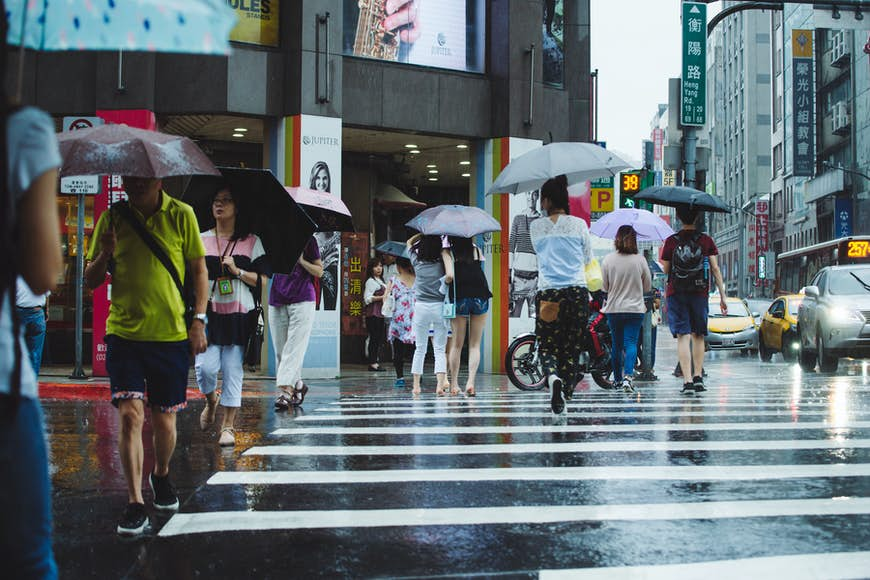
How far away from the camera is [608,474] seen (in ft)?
20.9

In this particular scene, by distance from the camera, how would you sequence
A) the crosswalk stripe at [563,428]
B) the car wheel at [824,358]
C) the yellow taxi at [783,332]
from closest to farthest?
1. the crosswalk stripe at [563,428]
2. the car wheel at [824,358]
3. the yellow taxi at [783,332]

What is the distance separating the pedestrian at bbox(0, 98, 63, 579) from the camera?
7.72 ft

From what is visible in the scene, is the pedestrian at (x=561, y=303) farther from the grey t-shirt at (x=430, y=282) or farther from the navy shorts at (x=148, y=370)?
the navy shorts at (x=148, y=370)

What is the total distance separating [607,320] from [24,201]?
12.1 metres

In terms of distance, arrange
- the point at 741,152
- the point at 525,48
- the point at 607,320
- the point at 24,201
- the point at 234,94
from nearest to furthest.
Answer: the point at 24,201 → the point at 607,320 → the point at 234,94 → the point at 525,48 → the point at 741,152

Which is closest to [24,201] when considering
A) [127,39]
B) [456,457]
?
[127,39]

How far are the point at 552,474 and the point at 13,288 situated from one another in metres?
4.49

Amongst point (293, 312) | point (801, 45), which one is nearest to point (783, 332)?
point (293, 312)

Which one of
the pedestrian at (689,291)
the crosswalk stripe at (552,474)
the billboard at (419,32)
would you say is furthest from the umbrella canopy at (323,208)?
the billboard at (419,32)

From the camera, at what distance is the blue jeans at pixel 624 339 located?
12898 millimetres

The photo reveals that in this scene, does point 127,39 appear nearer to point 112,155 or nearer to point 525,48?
point 112,155

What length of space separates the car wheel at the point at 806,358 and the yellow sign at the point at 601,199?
875 centimetres

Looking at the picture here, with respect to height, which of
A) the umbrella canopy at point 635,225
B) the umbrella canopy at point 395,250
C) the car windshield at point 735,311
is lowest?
the car windshield at point 735,311

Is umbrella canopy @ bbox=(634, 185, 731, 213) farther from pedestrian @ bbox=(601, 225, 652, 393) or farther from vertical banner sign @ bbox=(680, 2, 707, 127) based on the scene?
vertical banner sign @ bbox=(680, 2, 707, 127)
